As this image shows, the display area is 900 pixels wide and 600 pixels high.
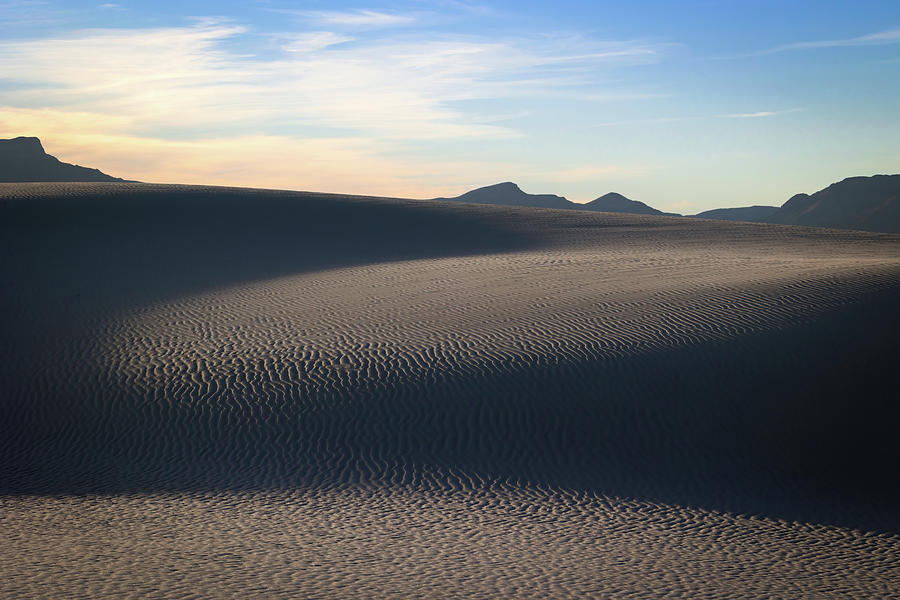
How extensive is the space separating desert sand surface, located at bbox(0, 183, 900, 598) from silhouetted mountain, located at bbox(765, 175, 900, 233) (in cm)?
13236

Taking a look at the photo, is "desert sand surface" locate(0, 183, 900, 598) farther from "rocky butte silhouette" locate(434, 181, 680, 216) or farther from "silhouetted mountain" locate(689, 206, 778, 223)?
"silhouetted mountain" locate(689, 206, 778, 223)

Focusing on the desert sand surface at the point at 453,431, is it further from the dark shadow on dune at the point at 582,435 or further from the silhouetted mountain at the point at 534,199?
the silhouetted mountain at the point at 534,199

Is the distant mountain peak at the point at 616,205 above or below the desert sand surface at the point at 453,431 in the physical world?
above

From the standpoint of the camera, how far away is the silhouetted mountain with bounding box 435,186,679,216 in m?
143

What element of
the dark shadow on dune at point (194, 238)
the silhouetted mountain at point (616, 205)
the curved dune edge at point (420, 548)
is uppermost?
the silhouetted mountain at point (616, 205)

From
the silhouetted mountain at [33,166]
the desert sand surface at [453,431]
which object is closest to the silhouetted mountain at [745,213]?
the silhouetted mountain at [33,166]

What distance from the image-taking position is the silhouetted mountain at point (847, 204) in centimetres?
13500

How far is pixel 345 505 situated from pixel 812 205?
549 feet

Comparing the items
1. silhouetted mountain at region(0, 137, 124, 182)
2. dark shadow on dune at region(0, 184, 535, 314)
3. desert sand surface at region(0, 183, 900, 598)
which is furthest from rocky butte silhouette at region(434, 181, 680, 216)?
desert sand surface at region(0, 183, 900, 598)

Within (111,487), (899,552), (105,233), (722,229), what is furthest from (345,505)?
(722,229)

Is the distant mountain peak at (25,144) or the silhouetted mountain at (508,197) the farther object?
the silhouetted mountain at (508,197)

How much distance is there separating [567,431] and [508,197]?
467 ft

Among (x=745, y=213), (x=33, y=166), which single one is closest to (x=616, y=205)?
(x=745, y=213)

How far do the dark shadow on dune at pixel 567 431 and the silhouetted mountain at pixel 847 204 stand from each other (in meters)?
134
